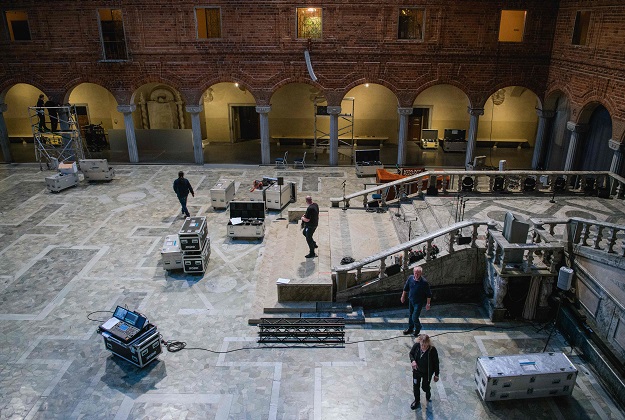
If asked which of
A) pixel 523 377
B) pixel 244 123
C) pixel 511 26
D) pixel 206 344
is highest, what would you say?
pixel 511 26

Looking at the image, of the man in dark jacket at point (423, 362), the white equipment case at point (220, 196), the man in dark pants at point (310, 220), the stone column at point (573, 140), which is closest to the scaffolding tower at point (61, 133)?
the white equipment case at point (220, 196)

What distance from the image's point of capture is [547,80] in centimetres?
2173

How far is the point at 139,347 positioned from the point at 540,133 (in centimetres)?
1955

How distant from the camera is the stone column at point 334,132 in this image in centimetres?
2264

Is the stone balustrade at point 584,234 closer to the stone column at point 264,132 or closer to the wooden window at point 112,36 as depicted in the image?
the stone column at point 264,132

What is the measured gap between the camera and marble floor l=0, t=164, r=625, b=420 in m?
9.44

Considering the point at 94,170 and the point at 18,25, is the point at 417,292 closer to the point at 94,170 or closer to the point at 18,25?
the point at 94,170

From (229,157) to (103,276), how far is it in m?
12.3

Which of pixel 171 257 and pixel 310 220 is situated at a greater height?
pixel 310 220

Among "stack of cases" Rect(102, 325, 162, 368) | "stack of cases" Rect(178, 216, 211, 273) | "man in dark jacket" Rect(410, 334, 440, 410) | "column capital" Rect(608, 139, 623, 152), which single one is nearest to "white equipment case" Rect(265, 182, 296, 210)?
"stack of cases" Rect(178, 216, 211, 273)

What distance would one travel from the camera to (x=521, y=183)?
17391mm

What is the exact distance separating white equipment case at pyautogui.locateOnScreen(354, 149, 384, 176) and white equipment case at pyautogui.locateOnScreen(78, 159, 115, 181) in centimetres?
1065

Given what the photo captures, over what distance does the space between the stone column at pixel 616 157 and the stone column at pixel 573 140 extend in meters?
2.59

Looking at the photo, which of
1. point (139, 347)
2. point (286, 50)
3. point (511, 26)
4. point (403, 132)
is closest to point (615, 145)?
point (403, 132)
